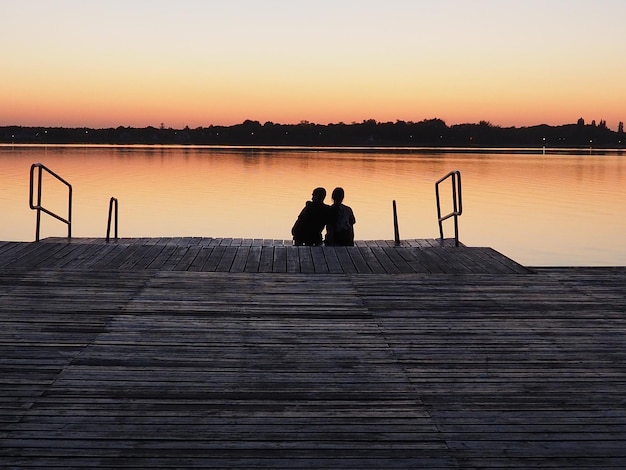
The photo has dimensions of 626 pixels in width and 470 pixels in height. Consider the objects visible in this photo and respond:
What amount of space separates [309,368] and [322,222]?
5.84m

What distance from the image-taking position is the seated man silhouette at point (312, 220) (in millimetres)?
9922

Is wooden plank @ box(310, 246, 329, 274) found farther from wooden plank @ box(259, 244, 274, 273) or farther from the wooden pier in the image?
wooden plank @ box(259, 244, 274, 273)

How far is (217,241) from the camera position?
12078mm

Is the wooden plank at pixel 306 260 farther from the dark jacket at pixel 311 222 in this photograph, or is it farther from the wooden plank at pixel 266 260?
the dark jacket at pixel 311 222

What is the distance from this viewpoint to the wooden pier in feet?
10.3

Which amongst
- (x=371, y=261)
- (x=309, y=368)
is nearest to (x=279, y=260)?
(x=371, y=261)

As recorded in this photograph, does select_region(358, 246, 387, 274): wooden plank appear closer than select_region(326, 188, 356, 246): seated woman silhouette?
Yes

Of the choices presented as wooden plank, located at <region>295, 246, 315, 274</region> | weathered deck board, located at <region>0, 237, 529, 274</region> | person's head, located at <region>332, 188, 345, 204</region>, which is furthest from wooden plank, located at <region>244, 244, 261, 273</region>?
person's head, located at <region>332, 188, 345, 204</region>

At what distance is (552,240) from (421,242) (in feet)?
55.3

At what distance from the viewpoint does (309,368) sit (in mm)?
4242

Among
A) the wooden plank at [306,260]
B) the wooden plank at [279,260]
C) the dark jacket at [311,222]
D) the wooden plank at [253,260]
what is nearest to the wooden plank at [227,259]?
the wooden plank at [253,260]

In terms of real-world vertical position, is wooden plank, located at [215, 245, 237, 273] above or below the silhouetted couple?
below

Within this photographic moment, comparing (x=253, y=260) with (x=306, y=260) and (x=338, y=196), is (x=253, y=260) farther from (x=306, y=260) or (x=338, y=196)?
(x=338, y=196)

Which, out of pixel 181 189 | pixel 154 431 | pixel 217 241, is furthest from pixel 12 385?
pixel 181 189
